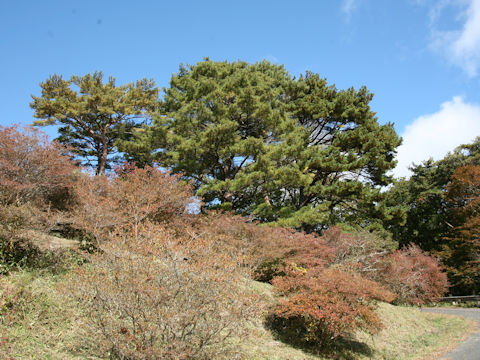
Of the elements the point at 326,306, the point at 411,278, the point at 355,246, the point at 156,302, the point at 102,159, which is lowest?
the point at 326,306

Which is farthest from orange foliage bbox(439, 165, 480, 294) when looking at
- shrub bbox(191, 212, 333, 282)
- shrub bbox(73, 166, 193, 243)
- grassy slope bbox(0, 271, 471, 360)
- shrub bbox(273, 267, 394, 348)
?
shrub bbox(73, 166, 193, 243)

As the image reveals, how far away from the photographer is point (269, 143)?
57.5 ft

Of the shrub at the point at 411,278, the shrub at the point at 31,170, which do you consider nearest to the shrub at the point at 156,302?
the shrub at the point at 31,170

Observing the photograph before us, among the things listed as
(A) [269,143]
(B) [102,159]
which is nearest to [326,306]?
(A) [269,143]

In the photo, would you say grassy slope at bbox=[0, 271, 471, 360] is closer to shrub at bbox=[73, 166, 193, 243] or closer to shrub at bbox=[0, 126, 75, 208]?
shrub at bbox=[73, 166, 193, 243]

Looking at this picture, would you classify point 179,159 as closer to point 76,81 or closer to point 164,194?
point 164,194

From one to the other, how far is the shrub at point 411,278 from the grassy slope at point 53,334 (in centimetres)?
732

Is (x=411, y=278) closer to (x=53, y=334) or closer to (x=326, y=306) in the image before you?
(x=326, y=306)

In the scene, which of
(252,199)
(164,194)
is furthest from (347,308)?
(252,199)

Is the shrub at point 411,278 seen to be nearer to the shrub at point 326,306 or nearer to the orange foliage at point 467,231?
the orange foliage at point 467,231

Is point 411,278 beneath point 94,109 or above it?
beneath

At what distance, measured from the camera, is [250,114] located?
17.0 m

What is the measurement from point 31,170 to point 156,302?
7.03 m

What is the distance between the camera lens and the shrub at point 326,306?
7066 mm
